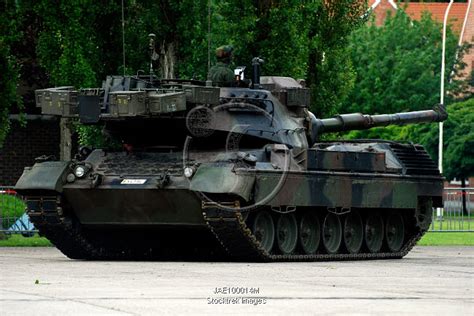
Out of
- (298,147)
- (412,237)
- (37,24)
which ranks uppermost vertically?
(37,24)

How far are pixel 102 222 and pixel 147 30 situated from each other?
31.8ft

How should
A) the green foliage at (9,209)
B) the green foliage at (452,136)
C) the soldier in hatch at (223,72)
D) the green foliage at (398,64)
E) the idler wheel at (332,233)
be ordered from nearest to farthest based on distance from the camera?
the soldier in hatch at (223,72), the idler wheel at (332,233), the green foliage at (9,209), the green foliage at (452,136), the green foliage at (398,64)

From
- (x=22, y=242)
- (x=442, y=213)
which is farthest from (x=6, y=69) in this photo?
(x=442, y=213)

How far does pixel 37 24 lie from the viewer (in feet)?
108

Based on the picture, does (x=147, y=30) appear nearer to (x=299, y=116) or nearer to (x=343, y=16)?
(x=343, y=16)

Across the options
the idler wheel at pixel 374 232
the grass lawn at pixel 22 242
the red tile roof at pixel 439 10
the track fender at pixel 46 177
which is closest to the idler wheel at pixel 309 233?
the idler wheel at pixel 374 232

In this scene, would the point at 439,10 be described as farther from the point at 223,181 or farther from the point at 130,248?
the point at 223,181

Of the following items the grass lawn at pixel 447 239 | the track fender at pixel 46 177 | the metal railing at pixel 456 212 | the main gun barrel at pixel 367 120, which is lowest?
the grass lawn at pixel 447 239

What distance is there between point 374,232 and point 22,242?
7.58m

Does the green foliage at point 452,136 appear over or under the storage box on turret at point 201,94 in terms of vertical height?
under

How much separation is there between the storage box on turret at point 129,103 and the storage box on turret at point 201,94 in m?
0.64

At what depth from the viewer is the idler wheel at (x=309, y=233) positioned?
2305 cm

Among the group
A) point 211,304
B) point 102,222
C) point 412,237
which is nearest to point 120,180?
point 102,222

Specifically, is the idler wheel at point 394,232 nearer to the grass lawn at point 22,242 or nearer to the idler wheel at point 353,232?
the idler wheel at point 353,232
